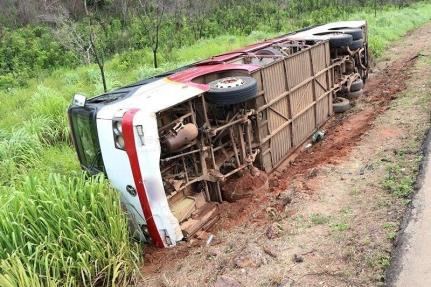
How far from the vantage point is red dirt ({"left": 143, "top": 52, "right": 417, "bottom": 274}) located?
5082 mm

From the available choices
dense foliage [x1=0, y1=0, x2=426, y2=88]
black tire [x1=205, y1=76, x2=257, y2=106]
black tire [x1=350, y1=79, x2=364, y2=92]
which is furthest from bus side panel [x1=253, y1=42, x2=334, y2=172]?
dense foliage [x1=0, y1=0, x2=426, y2=88]

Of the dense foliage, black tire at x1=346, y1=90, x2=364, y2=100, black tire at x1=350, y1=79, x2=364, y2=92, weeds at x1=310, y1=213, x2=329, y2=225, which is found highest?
the dense foliage

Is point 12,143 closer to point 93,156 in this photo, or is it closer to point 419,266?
point 93,156

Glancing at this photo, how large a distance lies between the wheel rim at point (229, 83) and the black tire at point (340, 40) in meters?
3.83

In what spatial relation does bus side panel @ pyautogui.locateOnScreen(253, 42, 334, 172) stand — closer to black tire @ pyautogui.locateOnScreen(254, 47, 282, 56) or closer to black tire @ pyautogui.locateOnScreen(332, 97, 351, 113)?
black tire @ pyautogui.locateOnScreen(254, 47, 282, 56)

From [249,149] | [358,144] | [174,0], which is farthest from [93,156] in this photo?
[174,0]

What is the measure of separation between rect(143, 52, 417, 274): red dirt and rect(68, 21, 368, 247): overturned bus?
15cm

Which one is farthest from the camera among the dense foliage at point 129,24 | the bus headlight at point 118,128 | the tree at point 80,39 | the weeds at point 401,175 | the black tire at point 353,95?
the dense foliage at point 129,24

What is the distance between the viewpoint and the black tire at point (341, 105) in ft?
30.8

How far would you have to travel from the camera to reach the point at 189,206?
541 cm

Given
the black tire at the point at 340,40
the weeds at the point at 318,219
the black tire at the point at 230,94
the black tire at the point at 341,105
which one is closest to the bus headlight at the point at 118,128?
the black tire at the point at 230,94

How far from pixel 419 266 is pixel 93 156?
375 centimetres

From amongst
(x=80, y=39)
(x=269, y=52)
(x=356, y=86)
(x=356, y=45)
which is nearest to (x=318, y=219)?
(x=269, y=52)

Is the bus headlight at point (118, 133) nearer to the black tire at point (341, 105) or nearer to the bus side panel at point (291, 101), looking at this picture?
the bus side panel at point (291, 101)
